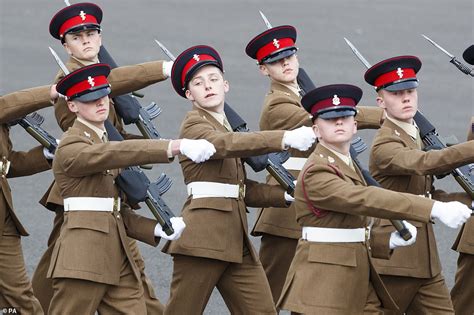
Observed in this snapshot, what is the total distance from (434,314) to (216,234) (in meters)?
1.26

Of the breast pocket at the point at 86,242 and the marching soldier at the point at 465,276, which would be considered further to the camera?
the marching soldier at the point at 465,276

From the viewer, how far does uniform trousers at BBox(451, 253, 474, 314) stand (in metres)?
10.4

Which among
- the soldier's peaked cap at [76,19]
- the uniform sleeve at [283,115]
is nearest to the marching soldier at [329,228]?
the uniform sleeve at [283,115]

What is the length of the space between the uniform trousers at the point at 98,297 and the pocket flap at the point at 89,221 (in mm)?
258

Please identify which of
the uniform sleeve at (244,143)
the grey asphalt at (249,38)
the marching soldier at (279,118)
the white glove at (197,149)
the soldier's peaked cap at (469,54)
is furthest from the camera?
the grey asphalt at (249,38)

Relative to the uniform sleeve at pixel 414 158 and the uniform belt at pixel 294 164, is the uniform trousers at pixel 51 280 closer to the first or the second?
the uniform belt at pixel 294 164

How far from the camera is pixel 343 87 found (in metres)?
8.89

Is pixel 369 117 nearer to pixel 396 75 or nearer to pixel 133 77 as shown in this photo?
pixel 396 75

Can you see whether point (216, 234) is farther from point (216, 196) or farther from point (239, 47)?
point (239, 47)

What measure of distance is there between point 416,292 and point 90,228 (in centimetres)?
187

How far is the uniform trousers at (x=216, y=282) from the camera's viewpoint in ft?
31.3

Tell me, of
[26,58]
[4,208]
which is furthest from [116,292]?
[26,58]

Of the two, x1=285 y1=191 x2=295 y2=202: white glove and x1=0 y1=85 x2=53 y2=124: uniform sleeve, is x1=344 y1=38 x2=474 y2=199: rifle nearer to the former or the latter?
x1=285 y1=191 x2=295 y2=202: white glove

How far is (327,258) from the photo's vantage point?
8820mm
